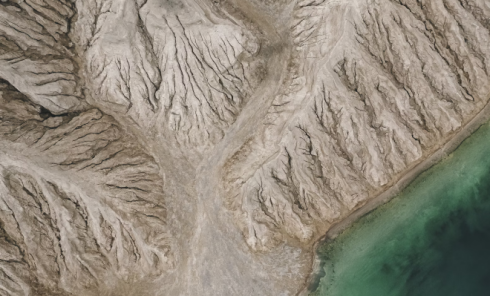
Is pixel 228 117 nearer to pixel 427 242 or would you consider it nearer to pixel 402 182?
pixel 402 182

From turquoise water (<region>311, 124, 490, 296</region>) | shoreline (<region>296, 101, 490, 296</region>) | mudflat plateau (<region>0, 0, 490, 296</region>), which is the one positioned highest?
mudflat plateau (<region>0, 0, 490, 296</region>)

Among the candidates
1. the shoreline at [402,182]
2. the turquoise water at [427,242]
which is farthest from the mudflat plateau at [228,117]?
the turquoise water at [427,242]

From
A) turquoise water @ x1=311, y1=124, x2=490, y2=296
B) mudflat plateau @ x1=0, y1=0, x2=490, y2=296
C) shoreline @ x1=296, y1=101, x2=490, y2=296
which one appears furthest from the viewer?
shoreline @ x1=296, y1=101, x2=490, y2=296

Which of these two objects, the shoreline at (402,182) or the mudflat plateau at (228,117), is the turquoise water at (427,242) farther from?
the mudflat plateau at (228,117)

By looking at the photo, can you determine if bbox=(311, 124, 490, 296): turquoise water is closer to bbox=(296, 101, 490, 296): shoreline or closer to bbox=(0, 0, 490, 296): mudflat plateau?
bbox=(296, 101, 490, 296): shoreline

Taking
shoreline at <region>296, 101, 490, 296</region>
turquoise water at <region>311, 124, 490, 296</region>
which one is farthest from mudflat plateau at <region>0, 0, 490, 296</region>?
turquoise water at <region>311, 124, 490, 296</region>

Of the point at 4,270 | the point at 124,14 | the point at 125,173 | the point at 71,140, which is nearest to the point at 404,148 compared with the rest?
the point at 125,173

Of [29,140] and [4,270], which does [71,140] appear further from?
[4,270]

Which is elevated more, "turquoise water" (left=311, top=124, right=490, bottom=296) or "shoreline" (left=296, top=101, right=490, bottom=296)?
"shoreline" (left=296, top=101, right=490, bottom=296)
